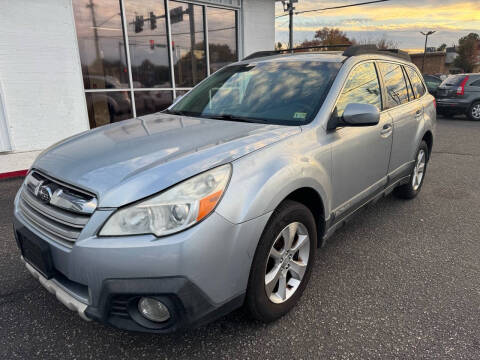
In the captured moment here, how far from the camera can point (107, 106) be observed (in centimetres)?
716

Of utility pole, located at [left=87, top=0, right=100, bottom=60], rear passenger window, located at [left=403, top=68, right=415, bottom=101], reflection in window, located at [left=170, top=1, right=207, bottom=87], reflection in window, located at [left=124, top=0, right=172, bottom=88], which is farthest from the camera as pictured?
reflection in window, located at [left=170, top=1, right=207, bottom=87]

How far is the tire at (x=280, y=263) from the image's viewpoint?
74.8 inches

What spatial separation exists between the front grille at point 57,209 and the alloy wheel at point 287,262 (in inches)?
40.7

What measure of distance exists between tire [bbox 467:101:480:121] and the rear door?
10891 millimetres

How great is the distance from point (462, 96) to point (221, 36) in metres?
9.56

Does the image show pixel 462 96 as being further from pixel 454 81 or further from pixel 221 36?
pixel 221 36

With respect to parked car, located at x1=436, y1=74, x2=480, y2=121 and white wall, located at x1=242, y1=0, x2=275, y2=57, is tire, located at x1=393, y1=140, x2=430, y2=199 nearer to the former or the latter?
white wall, located at x1=242, y1=0, x2=275, y2=57

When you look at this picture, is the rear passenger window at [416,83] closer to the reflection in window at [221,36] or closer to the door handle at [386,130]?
the door handle at [386,130]

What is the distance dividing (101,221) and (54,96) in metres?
5.32

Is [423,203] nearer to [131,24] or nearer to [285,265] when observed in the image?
[285,265]

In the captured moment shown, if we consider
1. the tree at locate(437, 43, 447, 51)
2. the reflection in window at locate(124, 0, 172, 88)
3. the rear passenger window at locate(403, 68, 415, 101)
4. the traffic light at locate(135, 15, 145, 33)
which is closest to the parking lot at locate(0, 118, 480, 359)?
the rear passenger window at locate(403, 68, 415, 101)

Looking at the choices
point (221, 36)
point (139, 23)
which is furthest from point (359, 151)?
point (221, 36)

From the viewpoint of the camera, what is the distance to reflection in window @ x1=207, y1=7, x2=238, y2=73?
Answer: 8509 mm

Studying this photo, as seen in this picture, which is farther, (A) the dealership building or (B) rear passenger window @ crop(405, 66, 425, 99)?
(A) the dealership building
